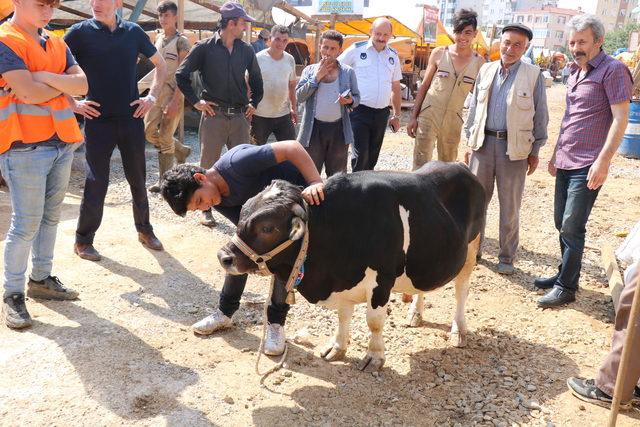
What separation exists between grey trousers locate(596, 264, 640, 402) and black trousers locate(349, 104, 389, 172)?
364cm

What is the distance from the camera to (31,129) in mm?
3611

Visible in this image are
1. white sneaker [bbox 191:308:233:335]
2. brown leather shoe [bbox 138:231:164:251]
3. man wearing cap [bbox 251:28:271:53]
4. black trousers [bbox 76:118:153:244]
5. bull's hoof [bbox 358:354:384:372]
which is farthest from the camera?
man wearing cap [bbox 251:28:271:53]

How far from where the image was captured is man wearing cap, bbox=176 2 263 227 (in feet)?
19.3

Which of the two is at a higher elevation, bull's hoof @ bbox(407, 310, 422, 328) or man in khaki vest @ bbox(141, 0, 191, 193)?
man in khaki vest @ bbox(141, 0, 191, 193)

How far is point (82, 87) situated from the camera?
3719 mm

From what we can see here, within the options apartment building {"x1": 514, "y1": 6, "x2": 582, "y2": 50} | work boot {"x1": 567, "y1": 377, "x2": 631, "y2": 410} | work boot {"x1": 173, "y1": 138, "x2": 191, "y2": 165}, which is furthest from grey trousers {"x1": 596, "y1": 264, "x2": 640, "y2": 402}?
apartment building {"x1": 514, "y1": 6, "x2": 582, "y2": 50}

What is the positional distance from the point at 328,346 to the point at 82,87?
239 cm

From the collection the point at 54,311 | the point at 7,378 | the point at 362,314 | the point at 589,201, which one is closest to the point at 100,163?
the point at 54,311

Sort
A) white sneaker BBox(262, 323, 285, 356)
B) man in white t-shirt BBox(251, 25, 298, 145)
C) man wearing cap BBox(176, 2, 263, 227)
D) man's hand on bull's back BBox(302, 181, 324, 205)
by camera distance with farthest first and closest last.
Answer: man in white t-shirt BBox(251, 25, 298, 145), man wearing cap BBox(176, 2, 263, 227), white sneaker BBox(262, 323, 285, 356), man's hand on bull's back BBox(302, 181, 324, 205)

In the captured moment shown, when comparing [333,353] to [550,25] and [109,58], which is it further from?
[550,25]

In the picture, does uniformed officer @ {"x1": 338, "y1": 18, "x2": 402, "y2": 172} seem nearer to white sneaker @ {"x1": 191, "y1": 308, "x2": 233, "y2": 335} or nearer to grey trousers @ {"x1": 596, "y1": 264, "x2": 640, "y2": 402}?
white sneaker @ {"x1": 191, "y1": 308, "x2": 233, "y2": 335}

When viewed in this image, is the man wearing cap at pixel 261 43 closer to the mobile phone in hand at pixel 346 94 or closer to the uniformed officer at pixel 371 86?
the uniformed officer at pixel 371 86

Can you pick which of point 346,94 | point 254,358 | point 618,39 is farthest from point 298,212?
point 618,39

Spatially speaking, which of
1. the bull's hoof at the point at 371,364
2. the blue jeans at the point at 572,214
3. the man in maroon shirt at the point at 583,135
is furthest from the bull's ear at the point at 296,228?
the blue jeans at the point at 572,214
